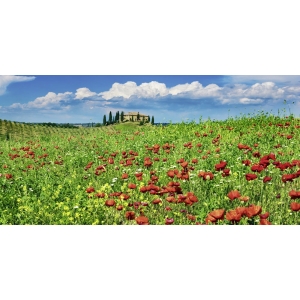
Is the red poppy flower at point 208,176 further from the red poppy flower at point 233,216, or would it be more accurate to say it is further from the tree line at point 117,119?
the tree line at point 117,119

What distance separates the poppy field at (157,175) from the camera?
3.51 meters

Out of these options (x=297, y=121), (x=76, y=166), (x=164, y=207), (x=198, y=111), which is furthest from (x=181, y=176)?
(x=297, y=121)

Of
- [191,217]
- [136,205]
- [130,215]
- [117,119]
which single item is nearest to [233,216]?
[191,217]

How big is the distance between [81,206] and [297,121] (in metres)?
3.49

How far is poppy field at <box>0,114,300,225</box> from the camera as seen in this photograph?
3.51m

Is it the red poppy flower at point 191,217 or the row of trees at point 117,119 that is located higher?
the row of trees at point 117,119

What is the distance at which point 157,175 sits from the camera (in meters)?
4.36

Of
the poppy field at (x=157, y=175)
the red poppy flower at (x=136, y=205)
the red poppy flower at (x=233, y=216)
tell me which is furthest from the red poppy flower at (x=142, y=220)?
the red poppy flower at (x=233, y=216)

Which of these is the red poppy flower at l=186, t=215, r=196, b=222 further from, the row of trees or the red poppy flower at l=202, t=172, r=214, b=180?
the row of trees

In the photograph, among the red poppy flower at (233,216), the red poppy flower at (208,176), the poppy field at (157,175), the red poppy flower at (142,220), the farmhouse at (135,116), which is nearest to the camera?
the red poppy flower at (233,216)

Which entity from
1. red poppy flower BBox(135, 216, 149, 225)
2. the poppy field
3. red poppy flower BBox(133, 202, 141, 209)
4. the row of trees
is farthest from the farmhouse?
red poppy flower BBox(135, 216, 149, 225)
